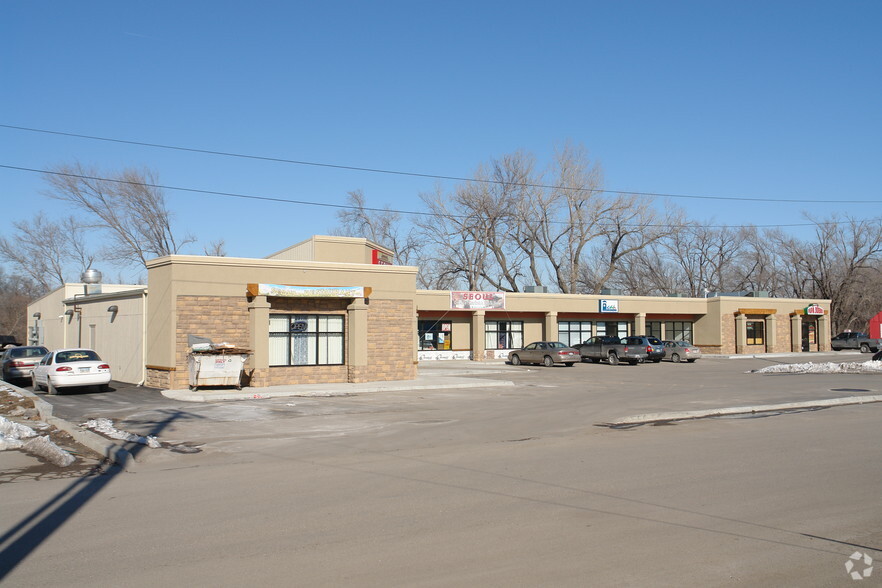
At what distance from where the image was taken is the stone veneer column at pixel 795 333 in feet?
184

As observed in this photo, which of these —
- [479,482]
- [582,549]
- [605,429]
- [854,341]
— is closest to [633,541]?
[582,549]

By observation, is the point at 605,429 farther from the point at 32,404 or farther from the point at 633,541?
the point at 32,404

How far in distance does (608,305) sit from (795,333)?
17.5 metres

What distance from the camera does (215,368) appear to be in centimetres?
2255

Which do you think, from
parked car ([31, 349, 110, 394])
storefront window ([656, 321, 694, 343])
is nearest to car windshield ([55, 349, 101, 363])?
parked car ([31, 349, 110, 394])

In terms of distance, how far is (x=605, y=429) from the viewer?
14375 millimetres

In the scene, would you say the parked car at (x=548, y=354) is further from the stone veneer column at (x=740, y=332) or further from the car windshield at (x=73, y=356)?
the car windshield at (x=73, y=356)

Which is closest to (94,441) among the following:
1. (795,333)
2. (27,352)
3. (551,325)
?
(27,352)

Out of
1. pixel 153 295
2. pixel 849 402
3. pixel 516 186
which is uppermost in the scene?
pixel 516 186

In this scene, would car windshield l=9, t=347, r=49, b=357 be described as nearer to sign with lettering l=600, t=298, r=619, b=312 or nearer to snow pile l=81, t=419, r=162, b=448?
snow pile l=81, t=419, r=162, b=448

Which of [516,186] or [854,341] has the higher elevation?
[516,186]

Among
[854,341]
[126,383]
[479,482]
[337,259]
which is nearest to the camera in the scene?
[479,482]

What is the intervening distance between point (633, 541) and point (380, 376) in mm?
20408

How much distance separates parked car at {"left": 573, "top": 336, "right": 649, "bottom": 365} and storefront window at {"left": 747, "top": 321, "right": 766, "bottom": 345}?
15.8 m
